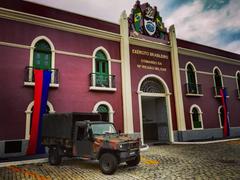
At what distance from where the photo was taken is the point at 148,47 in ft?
52.7

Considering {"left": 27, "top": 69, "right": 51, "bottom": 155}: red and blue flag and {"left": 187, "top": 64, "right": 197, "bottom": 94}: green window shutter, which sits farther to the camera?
{"left": 187, "top": 64, "right": 197, "bottom": 94}: green window shutter

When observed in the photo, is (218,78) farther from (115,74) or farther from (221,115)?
(115,74)

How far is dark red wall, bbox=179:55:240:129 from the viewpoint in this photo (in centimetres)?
1720

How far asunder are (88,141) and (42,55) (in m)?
7.32

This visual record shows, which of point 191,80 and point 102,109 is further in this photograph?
point 191,80

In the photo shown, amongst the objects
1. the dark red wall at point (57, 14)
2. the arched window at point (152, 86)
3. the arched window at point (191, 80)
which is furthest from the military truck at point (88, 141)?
the arched window at point (191, 80)

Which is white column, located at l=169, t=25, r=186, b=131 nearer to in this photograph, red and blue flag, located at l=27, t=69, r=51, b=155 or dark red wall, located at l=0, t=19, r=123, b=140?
dark red wall, located at l=0, t=19, r=123, b=140

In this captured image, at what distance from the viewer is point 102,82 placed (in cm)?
1352

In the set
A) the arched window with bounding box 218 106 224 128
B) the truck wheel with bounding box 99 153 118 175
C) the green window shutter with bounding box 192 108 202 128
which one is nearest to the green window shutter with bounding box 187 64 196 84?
the green window shutter with bounding box 192 108 202 128

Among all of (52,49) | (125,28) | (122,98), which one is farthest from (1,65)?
(125,28)

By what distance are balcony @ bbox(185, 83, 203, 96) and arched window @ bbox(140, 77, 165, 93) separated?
2.38 m

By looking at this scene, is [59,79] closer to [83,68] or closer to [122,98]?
[83,68]

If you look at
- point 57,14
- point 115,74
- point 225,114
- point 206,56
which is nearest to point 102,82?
point 115,74

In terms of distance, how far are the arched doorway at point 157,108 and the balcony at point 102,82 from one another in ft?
7.90
